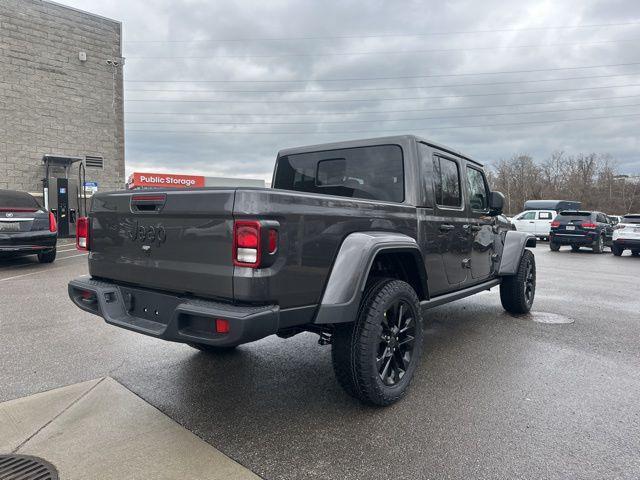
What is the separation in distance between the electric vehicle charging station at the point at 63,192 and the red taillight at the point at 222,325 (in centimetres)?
1597

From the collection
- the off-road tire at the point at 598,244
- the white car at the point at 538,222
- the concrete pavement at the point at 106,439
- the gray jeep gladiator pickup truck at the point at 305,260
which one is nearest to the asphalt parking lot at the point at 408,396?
the concrete pavement at the point at 106,439

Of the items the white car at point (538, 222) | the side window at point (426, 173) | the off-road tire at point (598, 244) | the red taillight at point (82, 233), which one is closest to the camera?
the red taillight at point (82, 233)

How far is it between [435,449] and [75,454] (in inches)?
80.3

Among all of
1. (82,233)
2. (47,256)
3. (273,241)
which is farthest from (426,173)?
(47,256)

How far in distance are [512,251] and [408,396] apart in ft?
9.62

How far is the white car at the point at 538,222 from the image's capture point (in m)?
22.1

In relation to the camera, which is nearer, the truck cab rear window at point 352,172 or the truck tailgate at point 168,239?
the truck tailgate at point 168,239

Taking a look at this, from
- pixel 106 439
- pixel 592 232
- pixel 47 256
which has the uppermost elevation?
pixel 592 232

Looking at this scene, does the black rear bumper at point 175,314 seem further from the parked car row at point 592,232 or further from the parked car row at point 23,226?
the parked car row at point 592,232

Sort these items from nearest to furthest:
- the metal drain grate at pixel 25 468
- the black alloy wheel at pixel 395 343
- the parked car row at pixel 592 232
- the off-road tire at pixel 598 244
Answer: the metal drain grate at pixel 25 468
the black alloy wheel at pixel 395 343
the parked car row at pixel 592 232
the off-road tire at pixel 598 244

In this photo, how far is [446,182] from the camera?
420cm

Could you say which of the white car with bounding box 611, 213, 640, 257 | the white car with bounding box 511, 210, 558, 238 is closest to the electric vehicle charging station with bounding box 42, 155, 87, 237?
the white car with bounding box 611, 213, 640, 257

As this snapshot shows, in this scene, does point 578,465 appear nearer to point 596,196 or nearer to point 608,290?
point 608,290

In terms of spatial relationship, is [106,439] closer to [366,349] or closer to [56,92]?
[366,349]
